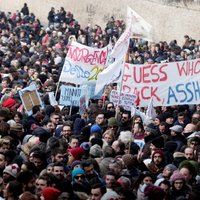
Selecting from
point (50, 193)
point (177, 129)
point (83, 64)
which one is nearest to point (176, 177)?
point (50, 193)

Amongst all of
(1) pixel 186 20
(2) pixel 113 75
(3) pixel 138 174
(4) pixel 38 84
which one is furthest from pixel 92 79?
(1) pixel 186 20

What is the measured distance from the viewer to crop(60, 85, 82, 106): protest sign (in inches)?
741

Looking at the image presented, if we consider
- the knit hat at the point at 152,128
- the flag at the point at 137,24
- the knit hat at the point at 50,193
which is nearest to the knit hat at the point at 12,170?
the knit hat at the point at 50,193

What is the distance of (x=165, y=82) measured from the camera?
1770 centimetres

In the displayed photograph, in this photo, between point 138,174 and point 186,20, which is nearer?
point 138,174

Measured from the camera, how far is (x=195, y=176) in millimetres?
13031

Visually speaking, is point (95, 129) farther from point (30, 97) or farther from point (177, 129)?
point (30, 97)

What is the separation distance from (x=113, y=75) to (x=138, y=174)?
5.02 m

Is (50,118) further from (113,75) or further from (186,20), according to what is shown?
(186,20)

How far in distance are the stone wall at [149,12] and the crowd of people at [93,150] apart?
12.9m

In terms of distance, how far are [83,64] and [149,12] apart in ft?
52.7

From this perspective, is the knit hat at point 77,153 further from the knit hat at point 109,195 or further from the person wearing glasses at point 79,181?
the knit hat at point 109,195

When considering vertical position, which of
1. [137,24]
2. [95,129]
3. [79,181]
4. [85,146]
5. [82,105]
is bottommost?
[79,181]

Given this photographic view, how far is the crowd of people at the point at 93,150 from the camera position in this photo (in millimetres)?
12031
